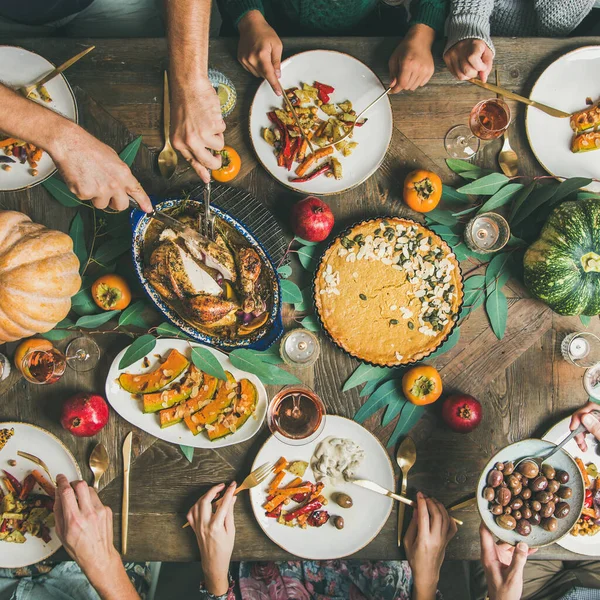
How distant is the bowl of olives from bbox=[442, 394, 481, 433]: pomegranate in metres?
0.15

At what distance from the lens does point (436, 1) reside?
1904mm

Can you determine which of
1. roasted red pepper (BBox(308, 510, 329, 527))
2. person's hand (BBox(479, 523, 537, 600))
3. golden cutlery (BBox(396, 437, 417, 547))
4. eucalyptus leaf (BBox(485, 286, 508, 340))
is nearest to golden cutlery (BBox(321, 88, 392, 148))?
eucalyptus leaf (BBox(485, 286, 508, 340))

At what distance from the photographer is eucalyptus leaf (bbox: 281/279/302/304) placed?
6.26ft

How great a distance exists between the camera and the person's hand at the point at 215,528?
1.89 m

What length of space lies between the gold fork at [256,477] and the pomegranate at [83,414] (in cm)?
52

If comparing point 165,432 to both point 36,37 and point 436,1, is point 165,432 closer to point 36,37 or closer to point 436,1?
point 36,37

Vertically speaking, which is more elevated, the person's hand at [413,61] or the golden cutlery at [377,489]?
the person's hand at [413,61]

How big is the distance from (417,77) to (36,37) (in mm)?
1439

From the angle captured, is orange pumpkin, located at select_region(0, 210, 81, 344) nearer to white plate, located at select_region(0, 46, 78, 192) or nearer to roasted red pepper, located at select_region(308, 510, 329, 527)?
white plate, located at select_region(0, 46, 78, 192)

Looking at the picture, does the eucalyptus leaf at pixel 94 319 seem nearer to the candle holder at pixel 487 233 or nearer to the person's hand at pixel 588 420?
the candle holder at pixel 487 233

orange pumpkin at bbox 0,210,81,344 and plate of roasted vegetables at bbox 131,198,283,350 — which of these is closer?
orange pumpkin at bbox 0,210,81,344

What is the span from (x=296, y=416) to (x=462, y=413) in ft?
2.01

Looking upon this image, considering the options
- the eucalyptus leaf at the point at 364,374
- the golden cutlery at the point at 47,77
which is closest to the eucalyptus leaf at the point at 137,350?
the eucalyptus leaf at the point at 364,374

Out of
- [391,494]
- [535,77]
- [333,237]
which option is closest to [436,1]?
[535,77]
